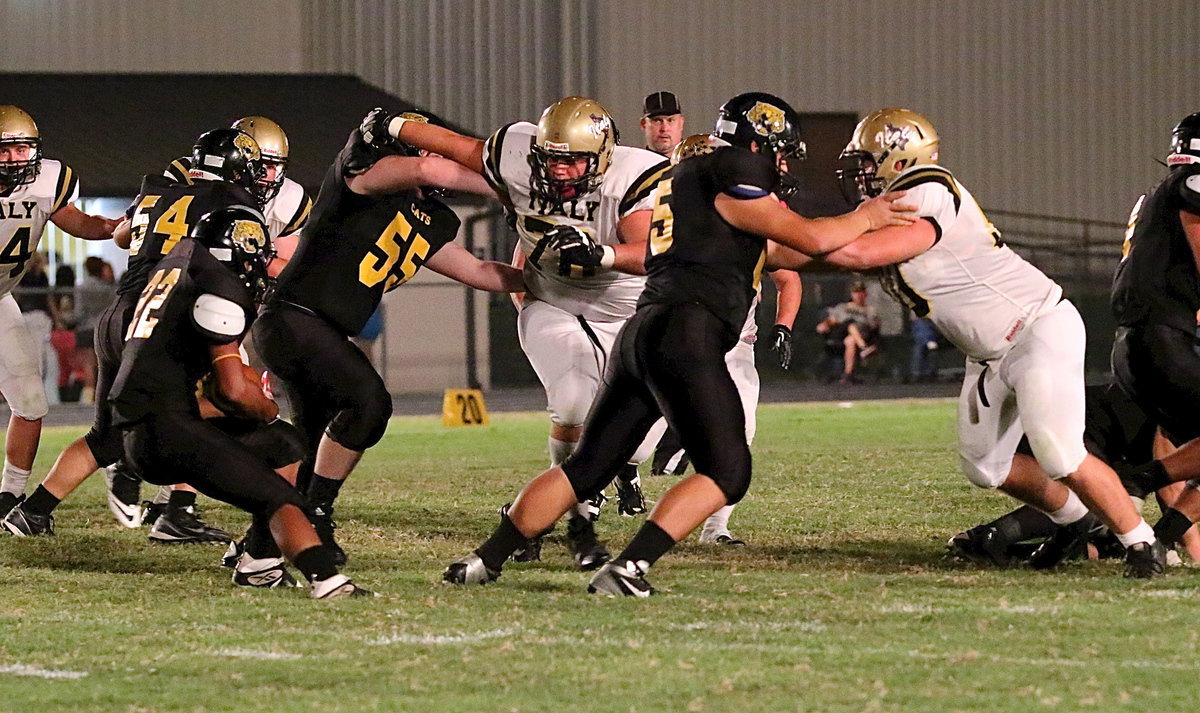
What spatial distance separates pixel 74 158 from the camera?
2003 cm

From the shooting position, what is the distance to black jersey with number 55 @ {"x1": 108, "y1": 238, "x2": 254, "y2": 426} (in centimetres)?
535

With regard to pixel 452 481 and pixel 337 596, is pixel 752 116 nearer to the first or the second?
pixel 337 596

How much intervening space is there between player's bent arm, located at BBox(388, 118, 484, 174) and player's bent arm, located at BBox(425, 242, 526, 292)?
0.43m

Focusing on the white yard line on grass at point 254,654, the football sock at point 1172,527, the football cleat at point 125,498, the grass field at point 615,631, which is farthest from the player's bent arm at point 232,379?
the football sock at point 1172,527

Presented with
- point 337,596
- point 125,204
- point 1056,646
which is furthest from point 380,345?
point 1056,646

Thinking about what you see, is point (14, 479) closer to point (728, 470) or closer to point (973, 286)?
point (728, 470)

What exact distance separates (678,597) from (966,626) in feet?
3.11

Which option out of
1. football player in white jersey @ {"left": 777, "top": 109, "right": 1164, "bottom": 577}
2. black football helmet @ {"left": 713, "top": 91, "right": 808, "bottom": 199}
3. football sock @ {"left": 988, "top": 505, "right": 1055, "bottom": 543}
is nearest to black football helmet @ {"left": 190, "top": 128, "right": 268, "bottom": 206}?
black football helmet @ {"left": 713, "top": 91, "right": 808, "bottom": 199}

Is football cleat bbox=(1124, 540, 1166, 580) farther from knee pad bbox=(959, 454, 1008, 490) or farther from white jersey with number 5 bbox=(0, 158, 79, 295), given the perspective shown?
white jersey with number 5 bbox=(0, 158, 79, 295)

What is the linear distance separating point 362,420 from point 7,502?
7.64 feet

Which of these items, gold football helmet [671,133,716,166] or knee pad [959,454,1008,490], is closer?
knee pad [959,454,1008,490]

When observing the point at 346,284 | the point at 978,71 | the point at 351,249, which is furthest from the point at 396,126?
the point at 978,71

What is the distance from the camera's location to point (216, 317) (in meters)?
5.29

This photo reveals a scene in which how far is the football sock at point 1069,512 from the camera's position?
5746mm
